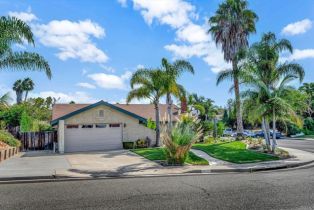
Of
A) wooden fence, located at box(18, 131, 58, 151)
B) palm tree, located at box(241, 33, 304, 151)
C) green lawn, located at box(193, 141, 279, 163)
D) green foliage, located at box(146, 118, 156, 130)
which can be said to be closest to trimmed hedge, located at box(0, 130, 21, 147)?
wooden fence, located at box(18, 131, 58, 151)

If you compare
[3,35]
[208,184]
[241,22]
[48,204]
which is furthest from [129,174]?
[241,22]

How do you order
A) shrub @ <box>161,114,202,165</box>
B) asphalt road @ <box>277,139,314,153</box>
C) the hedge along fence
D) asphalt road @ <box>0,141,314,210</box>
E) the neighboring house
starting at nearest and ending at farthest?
asphalt road @ <box>0,141,314,210</box> → shrub @ <box>161,114,202,165</box> → the hedge along fence → the neighboring house → asphalt road @ <box>277,139,314,153</box>

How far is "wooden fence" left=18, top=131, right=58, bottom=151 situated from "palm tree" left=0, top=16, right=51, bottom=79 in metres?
11.3

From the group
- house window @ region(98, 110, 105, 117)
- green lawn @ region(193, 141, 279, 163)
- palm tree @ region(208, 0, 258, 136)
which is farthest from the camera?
palm tree @ region(208, 0, 258, 136)

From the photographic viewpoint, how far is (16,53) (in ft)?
58.3

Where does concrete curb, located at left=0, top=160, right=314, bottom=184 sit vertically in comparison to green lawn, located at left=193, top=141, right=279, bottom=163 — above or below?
below

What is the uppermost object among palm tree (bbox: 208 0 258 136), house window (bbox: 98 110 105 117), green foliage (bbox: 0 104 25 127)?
palm tree (bbox: 208 0 258 136)

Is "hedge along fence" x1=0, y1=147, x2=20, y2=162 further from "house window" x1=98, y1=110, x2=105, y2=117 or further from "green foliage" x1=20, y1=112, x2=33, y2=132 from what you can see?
"green foliage" x1=20, y1=112, x2=33, y2=132

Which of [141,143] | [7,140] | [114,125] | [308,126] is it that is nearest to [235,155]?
[141,143]

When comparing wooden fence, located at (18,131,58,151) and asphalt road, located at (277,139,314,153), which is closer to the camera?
asphalt road, located at (277,139,314,153)

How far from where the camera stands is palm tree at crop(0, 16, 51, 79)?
16.1 m

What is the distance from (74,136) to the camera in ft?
84.5

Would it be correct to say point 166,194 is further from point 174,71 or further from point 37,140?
point 37,140

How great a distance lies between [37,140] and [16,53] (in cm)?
1218
